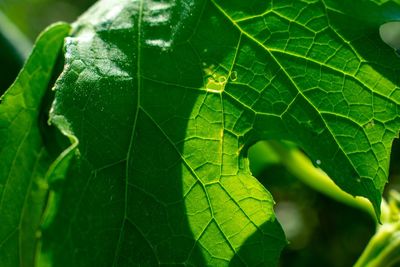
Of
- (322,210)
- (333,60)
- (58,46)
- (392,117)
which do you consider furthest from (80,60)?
(322,210)

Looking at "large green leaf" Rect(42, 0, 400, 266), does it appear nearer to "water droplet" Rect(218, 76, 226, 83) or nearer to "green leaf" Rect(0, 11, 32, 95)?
"water droplet" Rect(218, 76, 226, 83)

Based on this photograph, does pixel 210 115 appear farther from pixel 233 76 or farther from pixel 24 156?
pixel 24 156

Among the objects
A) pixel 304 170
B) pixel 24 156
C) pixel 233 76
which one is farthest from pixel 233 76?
pixel 304 170

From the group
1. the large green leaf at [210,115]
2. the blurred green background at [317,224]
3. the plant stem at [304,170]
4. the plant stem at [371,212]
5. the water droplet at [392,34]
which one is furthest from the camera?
the water droplet at [392,34]

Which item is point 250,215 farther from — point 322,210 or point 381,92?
point 322,210

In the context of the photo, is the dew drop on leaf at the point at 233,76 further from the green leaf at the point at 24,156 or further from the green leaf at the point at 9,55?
the green leaf at the point at 9,55

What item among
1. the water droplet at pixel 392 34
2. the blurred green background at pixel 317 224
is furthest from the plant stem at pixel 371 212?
the water droplet at pixel 392 34
